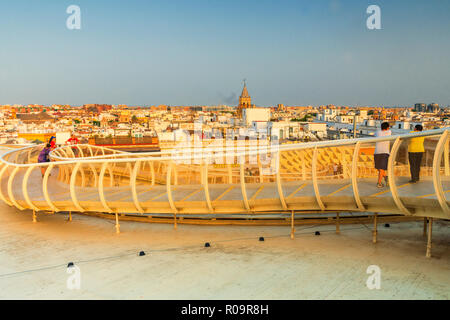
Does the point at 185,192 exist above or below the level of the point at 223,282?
above

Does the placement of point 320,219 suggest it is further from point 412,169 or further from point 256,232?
point 412,169

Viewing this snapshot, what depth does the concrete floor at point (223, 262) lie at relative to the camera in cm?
612

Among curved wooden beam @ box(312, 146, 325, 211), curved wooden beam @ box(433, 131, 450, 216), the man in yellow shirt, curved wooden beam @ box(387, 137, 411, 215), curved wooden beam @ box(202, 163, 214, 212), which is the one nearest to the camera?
curved wooden beam @ box(433, 131, 450, 216)

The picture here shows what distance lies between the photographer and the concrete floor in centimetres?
612

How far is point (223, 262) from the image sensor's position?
7383 millimetres

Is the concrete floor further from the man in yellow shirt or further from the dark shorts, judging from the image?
the dark shorts

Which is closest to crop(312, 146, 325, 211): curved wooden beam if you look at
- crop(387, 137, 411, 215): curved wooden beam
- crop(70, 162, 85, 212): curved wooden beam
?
crop(387, 137, 411, 215): curved wooden beam

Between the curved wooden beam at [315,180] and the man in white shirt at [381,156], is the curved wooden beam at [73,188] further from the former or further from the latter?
the man in white shirt at [381,156]

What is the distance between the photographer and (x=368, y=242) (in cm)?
829

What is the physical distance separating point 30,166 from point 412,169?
401 inches

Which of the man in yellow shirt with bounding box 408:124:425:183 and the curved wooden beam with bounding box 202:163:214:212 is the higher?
the man in yellow shirt with bounding box 408:124:425:183

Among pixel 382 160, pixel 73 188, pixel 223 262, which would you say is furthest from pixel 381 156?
pixel 73 188

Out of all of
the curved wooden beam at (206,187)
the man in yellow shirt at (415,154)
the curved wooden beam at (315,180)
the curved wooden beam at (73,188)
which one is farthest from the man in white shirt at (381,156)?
the curved wooden beam at (73,188)
